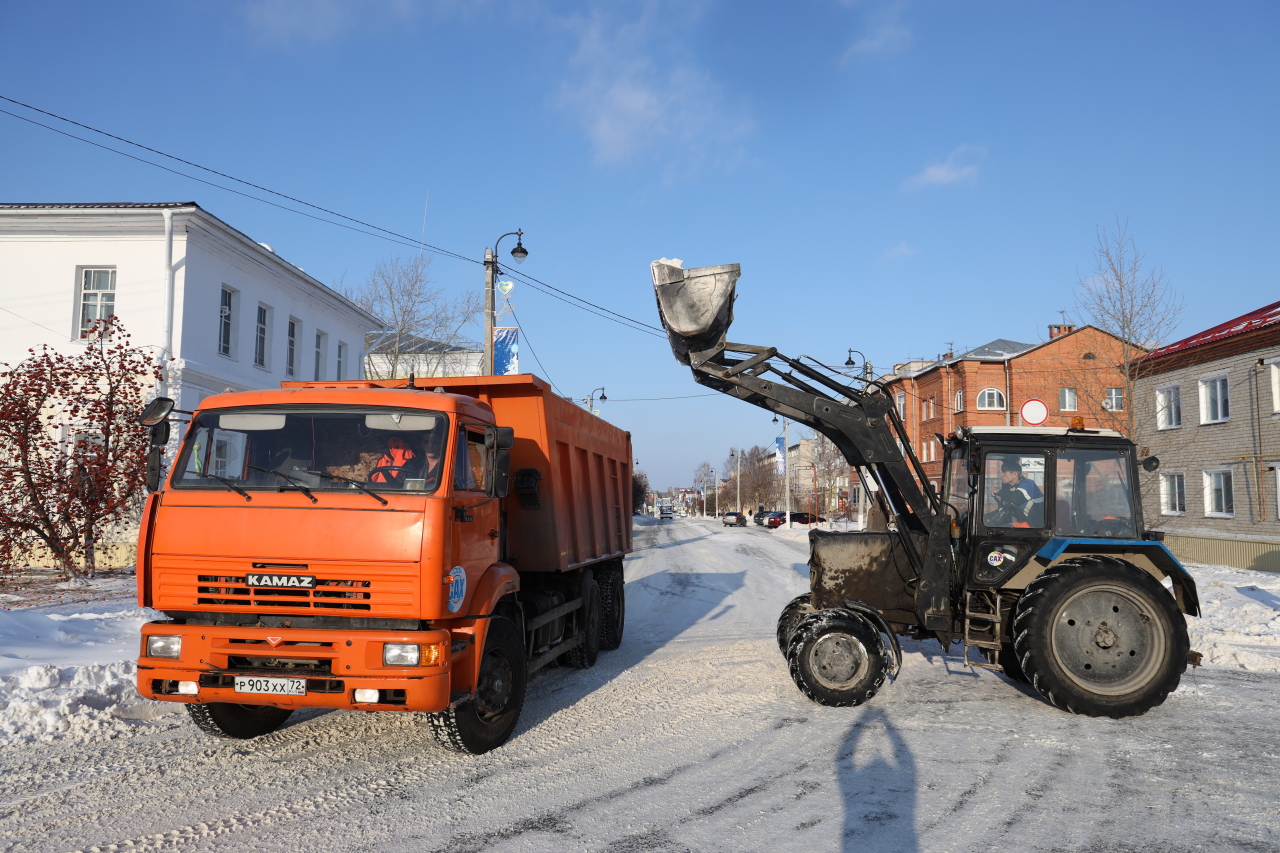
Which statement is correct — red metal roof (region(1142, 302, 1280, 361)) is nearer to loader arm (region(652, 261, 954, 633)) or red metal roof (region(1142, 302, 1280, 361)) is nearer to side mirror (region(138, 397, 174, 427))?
loader arm (region(652, 261, 954, 633))

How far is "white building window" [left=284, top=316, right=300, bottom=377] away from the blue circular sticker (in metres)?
21.3

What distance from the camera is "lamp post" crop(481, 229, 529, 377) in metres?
18.2

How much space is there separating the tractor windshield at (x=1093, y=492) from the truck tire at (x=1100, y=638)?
2.05ft

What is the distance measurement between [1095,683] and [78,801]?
7552 mm

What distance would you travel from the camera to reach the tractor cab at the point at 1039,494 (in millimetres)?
7742

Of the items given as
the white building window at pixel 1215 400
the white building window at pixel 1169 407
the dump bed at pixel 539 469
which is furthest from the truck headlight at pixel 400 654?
the white building window at pixel 1169 407

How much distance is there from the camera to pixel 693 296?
725 centimetres

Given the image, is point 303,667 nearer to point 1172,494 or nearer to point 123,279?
point 123,279

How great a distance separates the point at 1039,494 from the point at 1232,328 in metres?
22.3

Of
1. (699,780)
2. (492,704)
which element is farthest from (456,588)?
(699,780)

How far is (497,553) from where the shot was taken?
6.48 m

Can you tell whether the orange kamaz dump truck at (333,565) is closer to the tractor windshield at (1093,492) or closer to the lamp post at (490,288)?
the tractor windshield at (1093,492)

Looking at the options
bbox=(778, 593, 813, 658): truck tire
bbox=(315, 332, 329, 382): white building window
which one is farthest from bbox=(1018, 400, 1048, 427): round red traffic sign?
bbox=(315, 332, 329, 382): white building window

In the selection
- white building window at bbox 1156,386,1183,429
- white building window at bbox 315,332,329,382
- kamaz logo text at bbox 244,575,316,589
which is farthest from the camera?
white building window at bbox 1156,386,1183,429
